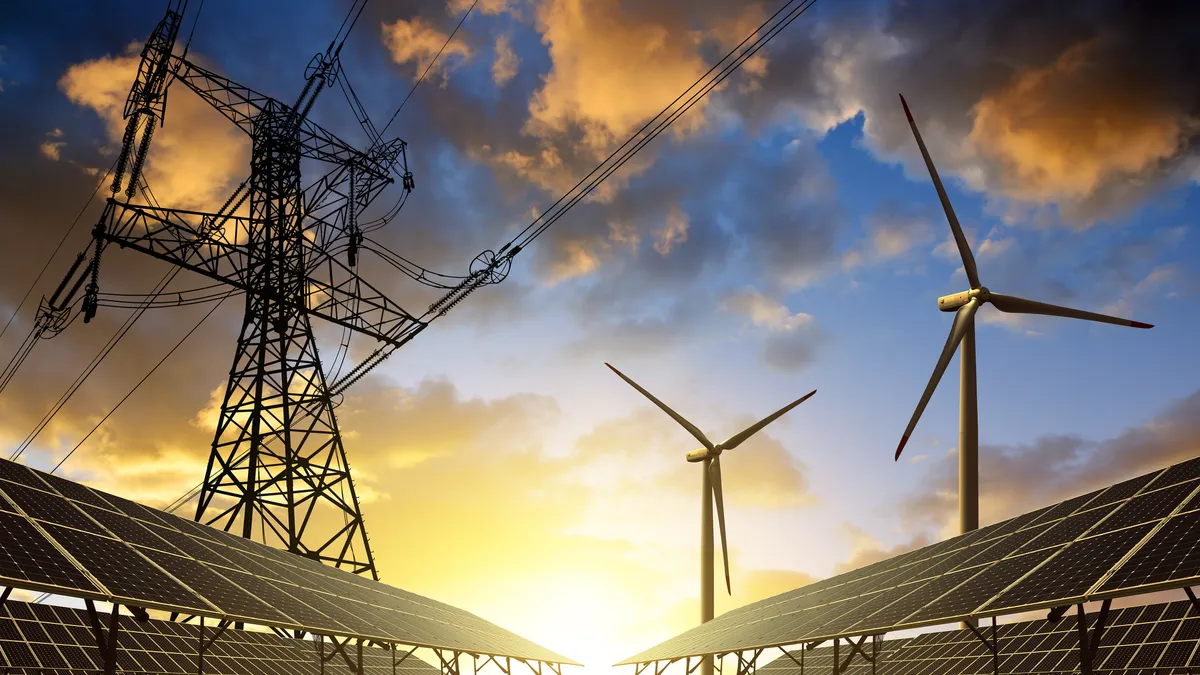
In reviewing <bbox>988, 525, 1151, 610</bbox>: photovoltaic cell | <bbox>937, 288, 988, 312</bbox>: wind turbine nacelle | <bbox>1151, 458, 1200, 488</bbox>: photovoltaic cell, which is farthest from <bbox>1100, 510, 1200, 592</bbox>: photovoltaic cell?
<bbox>937, 288, 988, 312</bbox>: wind turbine nacelle

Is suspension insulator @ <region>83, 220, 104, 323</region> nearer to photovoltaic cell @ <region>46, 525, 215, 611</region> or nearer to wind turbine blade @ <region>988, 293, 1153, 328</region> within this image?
photovoltaic cell @ <region>46, 525, 215, 611</region>

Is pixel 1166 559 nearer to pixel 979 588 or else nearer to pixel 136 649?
pixel 979 588

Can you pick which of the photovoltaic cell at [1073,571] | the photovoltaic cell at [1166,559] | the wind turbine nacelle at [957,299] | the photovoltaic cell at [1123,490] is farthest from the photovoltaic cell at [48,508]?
the wind turbine nacelle at [957,299]

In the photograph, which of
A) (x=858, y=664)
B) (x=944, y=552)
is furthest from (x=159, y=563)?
(x=858, y=664)

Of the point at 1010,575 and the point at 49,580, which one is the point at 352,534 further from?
the point at 1010,575

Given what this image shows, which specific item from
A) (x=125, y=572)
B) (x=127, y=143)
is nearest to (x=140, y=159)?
(x=127, y=143)
